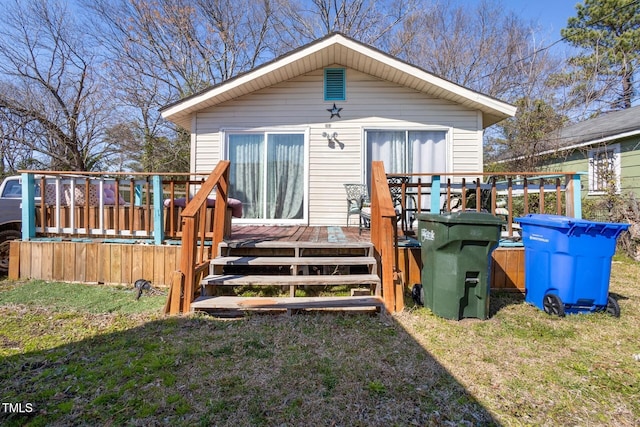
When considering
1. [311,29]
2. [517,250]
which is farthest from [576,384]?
[311,29]

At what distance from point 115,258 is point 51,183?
6.25 feet

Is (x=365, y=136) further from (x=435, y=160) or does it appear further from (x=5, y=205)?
(x=5, y=205)

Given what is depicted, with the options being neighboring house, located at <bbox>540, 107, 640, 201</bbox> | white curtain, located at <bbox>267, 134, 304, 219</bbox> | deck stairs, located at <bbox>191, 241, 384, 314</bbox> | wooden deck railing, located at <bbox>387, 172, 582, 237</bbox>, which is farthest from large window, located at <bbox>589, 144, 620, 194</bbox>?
deck stairs, located at <bbox>191, 241, 384, 314</bbox>

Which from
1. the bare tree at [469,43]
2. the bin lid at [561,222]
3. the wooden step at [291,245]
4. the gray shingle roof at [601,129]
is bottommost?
the wooden step at [291,245]

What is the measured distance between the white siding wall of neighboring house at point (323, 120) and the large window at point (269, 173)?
208mm

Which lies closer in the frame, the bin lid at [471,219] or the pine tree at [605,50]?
the bin lid at [471,219]

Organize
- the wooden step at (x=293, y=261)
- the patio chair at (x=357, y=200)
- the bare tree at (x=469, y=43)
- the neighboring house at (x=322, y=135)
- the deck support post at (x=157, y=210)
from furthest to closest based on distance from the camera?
the bare tree at (x=469, y=43) → the neighboring house at (x=322, y=135) → the patio chair at (x=357, y=200) → the deck support post at (x=157, y=210) → the wooden step at (x=293, y=261)

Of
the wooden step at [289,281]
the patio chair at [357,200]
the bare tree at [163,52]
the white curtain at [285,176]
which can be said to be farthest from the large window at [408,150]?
the bare tree at [163,52]

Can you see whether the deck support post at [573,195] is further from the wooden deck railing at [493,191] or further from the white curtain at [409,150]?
the white curtain at [409,150]

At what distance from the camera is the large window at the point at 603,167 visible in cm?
874

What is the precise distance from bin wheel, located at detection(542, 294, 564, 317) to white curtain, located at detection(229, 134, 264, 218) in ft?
15.6

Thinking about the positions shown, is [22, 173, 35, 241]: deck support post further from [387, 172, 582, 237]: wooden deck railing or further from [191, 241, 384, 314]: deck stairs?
[387, 172, 582, 237]: wooden deck railing

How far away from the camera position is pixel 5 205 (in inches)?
206

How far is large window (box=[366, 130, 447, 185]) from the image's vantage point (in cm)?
635
